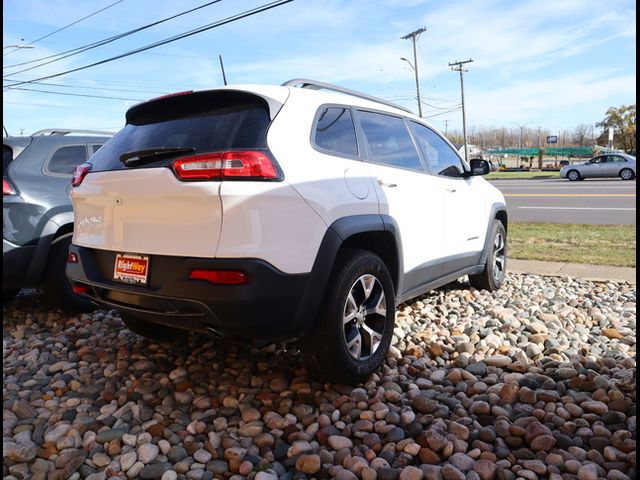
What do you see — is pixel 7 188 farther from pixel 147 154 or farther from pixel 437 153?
pixel 437 153

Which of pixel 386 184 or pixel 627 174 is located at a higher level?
pixel 386 184

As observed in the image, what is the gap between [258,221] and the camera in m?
2.55

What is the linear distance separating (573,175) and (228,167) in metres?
30.3

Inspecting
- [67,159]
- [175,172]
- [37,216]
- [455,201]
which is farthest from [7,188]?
[455,201]

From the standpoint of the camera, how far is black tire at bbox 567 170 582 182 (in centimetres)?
2873

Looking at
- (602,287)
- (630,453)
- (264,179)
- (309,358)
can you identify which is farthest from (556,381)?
(602,287)

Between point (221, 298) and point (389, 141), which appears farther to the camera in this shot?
point (389, 141)

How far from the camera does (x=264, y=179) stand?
8.50ft

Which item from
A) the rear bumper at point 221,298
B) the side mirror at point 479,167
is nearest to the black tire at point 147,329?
the rear bumper at point 221,298

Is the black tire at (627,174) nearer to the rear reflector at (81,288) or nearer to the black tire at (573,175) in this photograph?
the black tire at (573,175)

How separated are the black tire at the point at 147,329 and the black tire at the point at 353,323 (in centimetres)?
141

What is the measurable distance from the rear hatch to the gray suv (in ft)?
4.79

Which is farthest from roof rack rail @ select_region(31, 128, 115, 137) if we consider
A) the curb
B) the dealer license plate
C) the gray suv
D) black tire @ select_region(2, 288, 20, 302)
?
the curb

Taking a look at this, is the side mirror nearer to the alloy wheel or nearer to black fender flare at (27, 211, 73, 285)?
the alloy wheel
